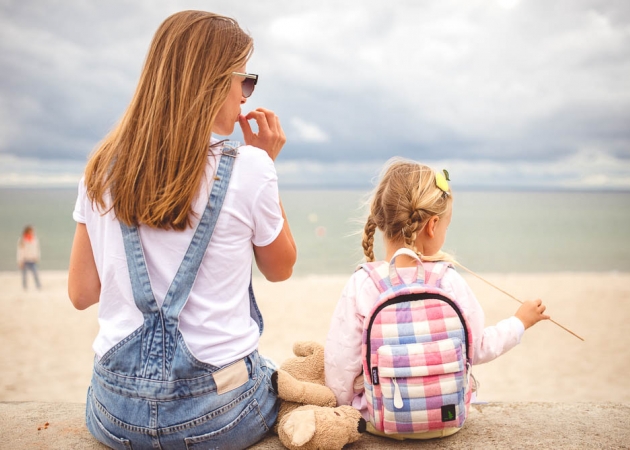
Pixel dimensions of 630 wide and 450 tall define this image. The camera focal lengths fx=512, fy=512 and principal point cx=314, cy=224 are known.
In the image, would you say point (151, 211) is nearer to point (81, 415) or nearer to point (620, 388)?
point (81, 415)

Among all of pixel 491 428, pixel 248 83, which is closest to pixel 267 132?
pixel 248 83

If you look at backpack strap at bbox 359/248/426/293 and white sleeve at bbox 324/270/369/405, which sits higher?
backpack strap at bbox 359/248/426/293

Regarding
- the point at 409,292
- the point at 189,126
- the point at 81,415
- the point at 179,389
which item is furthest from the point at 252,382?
the point at 81,415

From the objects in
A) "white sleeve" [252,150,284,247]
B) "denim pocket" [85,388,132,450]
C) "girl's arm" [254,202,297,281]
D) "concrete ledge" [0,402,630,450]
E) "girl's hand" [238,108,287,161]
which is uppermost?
"girl's hand" [238,108,287,161]

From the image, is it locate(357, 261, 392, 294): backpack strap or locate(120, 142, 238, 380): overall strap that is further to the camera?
locate(357, 261, 392, 294): backpack strap

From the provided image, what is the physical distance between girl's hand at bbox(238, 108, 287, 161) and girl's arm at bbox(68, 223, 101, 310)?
0.74 m

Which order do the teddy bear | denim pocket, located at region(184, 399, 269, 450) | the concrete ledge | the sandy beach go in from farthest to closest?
the sandy beach
the concrete ledge
the teddy bear
denim pocket, located at region(184, 399, 269, 450)

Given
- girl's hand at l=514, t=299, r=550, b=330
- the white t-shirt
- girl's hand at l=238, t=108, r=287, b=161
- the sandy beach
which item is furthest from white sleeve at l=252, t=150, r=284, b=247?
the sandy beach

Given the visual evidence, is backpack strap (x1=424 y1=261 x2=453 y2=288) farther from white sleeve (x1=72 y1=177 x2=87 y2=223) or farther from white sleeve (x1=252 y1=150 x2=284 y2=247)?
white sleeve (x1=72 y1=177 x2=87 y2=223)

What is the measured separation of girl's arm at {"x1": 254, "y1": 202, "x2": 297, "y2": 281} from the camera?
188 centimetres

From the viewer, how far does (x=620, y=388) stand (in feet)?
26.9

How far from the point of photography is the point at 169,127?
1.73 metres

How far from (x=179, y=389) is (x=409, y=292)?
2.94 ft

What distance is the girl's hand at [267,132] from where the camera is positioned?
6.81ft
